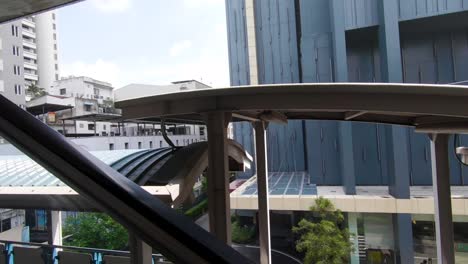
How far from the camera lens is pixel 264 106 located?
290cm

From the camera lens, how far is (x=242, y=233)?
13523mm

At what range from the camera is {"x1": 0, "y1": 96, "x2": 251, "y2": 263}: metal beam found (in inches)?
25.4

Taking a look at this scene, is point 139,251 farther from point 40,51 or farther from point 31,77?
point 40,51

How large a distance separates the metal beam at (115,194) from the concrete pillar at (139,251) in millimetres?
34

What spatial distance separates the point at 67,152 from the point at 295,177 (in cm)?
1583

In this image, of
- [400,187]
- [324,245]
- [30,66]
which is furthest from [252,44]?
[30,66]

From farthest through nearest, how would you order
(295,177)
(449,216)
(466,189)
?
1. (295,177)
2. (466,189)
3. (449,216)

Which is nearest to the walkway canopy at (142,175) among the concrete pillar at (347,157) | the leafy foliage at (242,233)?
the leafy foliage at (242,233)

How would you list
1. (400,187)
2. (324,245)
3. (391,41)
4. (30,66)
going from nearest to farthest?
(324,245)
(400,187)
(391,41)
(30,66)

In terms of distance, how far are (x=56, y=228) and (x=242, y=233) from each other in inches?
466

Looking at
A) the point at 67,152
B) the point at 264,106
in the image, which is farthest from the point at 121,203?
the point at 264,106

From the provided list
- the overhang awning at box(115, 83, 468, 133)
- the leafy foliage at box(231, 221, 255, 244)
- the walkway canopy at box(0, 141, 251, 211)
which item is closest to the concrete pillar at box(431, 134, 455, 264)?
the overhang awning at box(115, 83, 468, 133)

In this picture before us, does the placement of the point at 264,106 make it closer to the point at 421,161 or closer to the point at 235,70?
the point at 421,161

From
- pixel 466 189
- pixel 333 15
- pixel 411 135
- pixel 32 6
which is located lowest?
pixel 466 189
